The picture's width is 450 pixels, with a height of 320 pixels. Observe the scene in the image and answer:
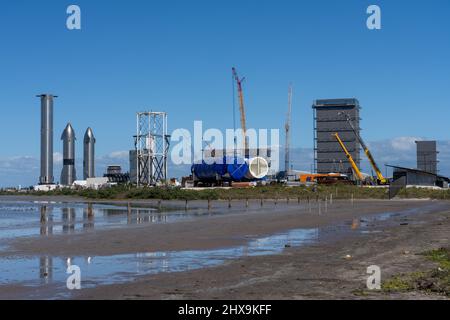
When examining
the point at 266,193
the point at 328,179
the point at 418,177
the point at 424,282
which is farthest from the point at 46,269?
the point at 418,177

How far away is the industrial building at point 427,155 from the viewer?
168 m

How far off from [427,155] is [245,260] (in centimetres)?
15923

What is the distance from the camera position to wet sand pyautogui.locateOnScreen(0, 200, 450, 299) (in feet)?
43.9

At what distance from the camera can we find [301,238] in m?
A: 28.7

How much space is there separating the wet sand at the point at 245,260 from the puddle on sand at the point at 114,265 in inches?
27.2

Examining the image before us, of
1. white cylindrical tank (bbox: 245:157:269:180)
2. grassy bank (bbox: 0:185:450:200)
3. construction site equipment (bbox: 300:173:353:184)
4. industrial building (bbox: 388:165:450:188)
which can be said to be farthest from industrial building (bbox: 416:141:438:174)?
grassy bank (bbox: 0:185:450:200)

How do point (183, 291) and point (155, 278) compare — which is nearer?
point (183, 291)

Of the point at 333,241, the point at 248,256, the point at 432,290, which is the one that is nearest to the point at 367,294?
the point at 432,290

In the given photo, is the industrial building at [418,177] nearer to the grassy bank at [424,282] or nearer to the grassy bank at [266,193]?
the grassy bank at [266,193]

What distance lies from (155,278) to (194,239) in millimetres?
12364

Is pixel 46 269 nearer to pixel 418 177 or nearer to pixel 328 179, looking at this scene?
pixel 328 179

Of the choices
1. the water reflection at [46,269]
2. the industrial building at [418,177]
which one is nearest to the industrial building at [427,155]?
the industrial building at [418,177]

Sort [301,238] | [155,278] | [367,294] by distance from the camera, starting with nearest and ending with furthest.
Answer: [367,294] → [155,278] → [301,238]
